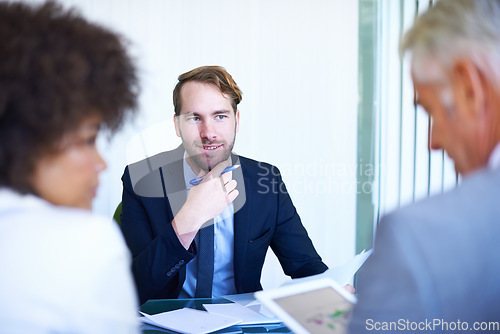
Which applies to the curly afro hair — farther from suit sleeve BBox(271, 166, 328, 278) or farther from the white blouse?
suit sleeve BBox(271, 166, 328, 278)

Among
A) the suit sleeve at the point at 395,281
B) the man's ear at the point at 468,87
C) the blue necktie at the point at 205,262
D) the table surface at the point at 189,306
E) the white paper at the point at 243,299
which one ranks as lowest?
the table surface at the point at 189,306

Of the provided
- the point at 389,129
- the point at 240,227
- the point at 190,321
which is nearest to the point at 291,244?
the point at 240,227

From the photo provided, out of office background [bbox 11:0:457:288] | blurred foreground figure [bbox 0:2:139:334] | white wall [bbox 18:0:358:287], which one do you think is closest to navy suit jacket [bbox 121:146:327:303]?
blurred foreground figure [bbox 0:2:139:334]

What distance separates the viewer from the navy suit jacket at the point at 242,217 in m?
1.86

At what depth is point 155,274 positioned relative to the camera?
61.1 inches

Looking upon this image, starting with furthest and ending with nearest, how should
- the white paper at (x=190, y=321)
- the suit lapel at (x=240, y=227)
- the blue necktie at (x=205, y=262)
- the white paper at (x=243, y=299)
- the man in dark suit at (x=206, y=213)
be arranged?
1. the suit lapel at (x=240, y=227)
2. the blue necktie at (x=205, y=262)
3. the man in dark suit at (x=206, y=213)
4. the white paper at (x=243, y=299)
5. the white paper at (x=190, y=321)

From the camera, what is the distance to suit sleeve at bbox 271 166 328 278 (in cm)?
192

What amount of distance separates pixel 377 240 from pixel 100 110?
456 mm

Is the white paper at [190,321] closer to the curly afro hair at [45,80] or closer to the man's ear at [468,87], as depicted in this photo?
the curly afro hair at [45,80]

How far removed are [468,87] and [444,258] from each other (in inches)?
11.5

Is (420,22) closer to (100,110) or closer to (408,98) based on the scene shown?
(100,110)

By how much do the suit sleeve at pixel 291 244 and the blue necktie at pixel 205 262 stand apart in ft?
1.10

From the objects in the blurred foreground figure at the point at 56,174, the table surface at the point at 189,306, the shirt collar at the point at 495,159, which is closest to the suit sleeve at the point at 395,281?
the shirt collar at the point at 495,159

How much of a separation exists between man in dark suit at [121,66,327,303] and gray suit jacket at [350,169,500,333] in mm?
986
